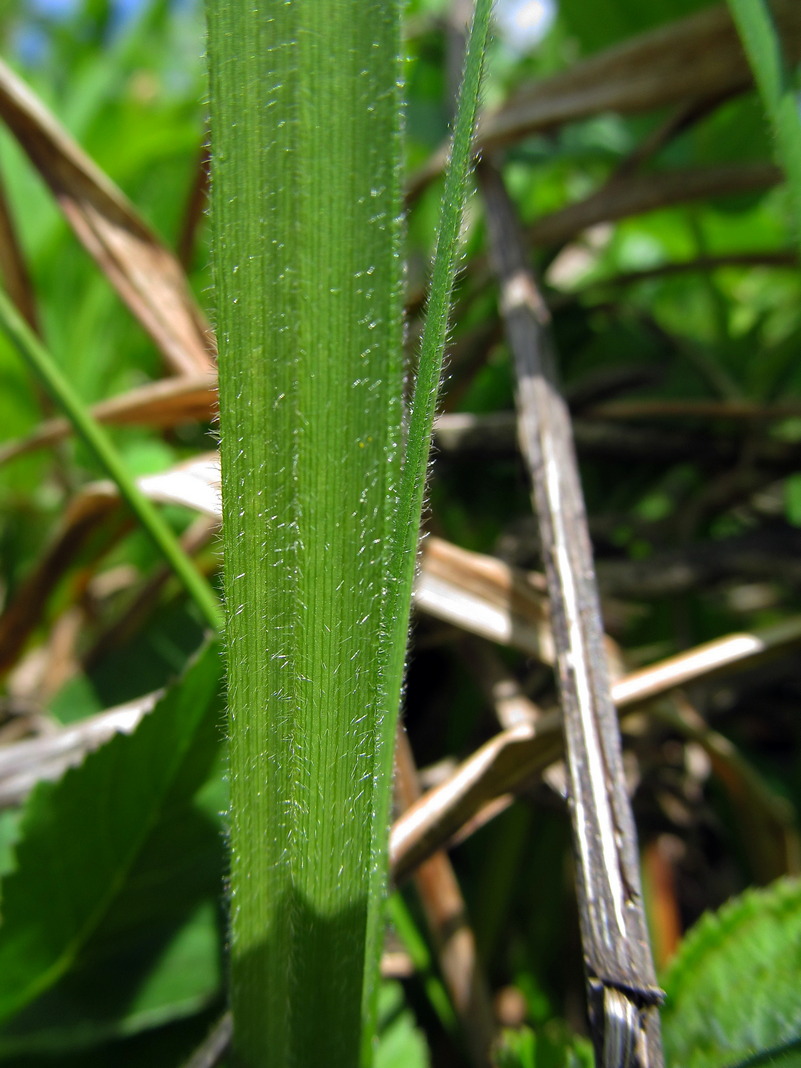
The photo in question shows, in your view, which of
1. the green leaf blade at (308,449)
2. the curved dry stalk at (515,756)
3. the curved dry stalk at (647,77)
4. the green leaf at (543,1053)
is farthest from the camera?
the curved dry stalk at (647,77)

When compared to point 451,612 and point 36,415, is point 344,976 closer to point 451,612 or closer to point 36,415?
point 451,612

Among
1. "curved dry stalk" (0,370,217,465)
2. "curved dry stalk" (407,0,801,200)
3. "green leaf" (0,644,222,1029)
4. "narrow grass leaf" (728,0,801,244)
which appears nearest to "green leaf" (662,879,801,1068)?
"green leaf" (0,644,222,1029)

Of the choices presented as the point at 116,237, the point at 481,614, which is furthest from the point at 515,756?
the point at 116,237

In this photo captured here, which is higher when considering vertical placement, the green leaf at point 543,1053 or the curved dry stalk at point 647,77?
the curved dry stalk at point 647,77

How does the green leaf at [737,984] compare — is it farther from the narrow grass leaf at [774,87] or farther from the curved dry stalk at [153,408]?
the curved dry stalk at [153,408]

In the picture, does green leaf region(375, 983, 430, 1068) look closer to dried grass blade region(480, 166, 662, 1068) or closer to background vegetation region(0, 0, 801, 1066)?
background vegetation region(0, 0, 801, 1066)

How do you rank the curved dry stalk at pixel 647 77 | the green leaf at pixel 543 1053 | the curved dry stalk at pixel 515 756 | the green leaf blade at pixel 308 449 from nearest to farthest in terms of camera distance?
the green leaf blade at pixel 308 449 < the green leaf at pixel 543 1053 < the curved dry stalk at pixel 515 756 < the curved dry stalk at pixel 647 77

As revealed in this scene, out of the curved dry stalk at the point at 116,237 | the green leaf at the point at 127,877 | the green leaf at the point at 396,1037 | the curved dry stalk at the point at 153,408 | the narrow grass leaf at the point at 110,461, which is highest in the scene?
the curved dry stalk at the point at 116,237

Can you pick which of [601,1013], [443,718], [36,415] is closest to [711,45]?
[443,718]

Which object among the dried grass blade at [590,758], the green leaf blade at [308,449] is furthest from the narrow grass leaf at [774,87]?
the green leaf blade at [308,449]
